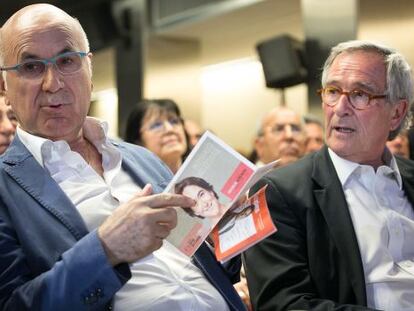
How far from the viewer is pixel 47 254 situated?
1667 millimetres

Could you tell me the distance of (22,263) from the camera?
1647mm

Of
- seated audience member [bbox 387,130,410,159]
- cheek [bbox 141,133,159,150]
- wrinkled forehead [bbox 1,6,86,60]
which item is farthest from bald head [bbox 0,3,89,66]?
seated audience member [bbox 387,130,410,159]

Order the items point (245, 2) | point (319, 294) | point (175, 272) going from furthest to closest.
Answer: point (245, 2)
point (319, 294)
point (175, 272)

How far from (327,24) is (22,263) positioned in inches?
162

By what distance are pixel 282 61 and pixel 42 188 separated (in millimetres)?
3839

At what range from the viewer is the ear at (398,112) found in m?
2.49

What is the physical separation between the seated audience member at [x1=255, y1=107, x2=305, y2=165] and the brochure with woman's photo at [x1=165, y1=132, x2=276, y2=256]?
2.94 m

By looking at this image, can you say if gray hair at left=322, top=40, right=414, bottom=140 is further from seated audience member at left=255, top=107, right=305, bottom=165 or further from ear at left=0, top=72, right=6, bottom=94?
seated audience member at left=255, top=107, right=305, bottom=165

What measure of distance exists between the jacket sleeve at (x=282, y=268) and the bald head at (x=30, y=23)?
2.65 ft

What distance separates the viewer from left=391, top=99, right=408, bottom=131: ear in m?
2.49

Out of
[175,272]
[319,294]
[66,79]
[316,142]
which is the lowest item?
[316,142]

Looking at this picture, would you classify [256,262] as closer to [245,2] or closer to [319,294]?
[319,294]

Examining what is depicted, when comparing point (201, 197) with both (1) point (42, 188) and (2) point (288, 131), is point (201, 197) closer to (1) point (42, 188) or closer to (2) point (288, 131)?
(1) point (42, 188)

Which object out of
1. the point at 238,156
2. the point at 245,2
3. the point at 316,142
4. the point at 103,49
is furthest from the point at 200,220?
the point at 103,49
